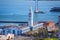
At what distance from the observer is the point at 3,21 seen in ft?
6.83

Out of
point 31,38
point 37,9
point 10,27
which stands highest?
point 37,9

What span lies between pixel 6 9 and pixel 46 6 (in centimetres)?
48

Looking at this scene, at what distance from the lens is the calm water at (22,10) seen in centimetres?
205

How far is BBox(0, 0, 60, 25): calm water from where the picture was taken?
2.05m

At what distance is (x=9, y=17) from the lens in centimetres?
208

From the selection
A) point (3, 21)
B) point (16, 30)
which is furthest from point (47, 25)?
point (3, 21)

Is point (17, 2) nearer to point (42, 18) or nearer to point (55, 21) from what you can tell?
point (42, 18)

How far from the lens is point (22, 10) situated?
2080mm

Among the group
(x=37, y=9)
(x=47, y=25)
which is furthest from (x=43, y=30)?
(x=37, y=9)

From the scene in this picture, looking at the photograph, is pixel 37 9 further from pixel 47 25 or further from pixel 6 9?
pixel 6 9

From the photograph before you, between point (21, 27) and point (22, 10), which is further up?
point (22, 10)

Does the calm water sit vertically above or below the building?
above

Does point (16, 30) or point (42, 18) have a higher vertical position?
point (42, 18)

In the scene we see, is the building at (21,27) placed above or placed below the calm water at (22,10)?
below
